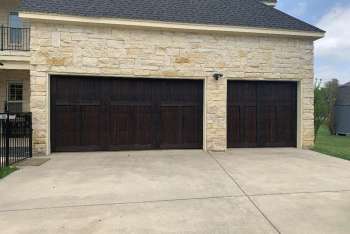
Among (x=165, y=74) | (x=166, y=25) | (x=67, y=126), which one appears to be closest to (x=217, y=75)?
(x=165, y=74)

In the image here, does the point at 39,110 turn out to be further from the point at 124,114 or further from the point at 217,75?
the point at 217,75

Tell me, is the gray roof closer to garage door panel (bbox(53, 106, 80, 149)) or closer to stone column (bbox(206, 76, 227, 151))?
stone column (bbox(206, 76, 227, 151))

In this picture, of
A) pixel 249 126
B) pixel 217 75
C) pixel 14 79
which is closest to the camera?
pixel 217 75

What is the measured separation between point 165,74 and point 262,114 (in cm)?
400

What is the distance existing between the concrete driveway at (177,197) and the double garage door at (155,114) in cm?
167

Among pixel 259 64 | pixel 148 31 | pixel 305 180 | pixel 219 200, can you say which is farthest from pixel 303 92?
pixel 219 200

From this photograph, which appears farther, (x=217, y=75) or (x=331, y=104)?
(x=331, y=104)

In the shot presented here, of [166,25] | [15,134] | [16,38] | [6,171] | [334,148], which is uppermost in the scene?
[16,38]

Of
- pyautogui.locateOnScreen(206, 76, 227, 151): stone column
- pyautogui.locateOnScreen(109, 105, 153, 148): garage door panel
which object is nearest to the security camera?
pyautogui.locateOnScreen(206, 76, 227, 151): stone column

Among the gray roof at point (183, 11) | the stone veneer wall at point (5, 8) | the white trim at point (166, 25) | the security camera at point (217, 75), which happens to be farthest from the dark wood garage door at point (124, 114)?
the stone veneer wall at point (5, 8)

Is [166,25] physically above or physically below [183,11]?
below

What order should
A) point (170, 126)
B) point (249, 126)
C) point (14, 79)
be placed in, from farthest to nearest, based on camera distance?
1. point (14, 79)
2. point (249, 126)
3. point (170, 126)

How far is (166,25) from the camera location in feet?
29.5

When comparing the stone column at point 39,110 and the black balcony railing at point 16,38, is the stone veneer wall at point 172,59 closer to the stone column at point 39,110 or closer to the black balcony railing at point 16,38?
the stone column at point 39,110
